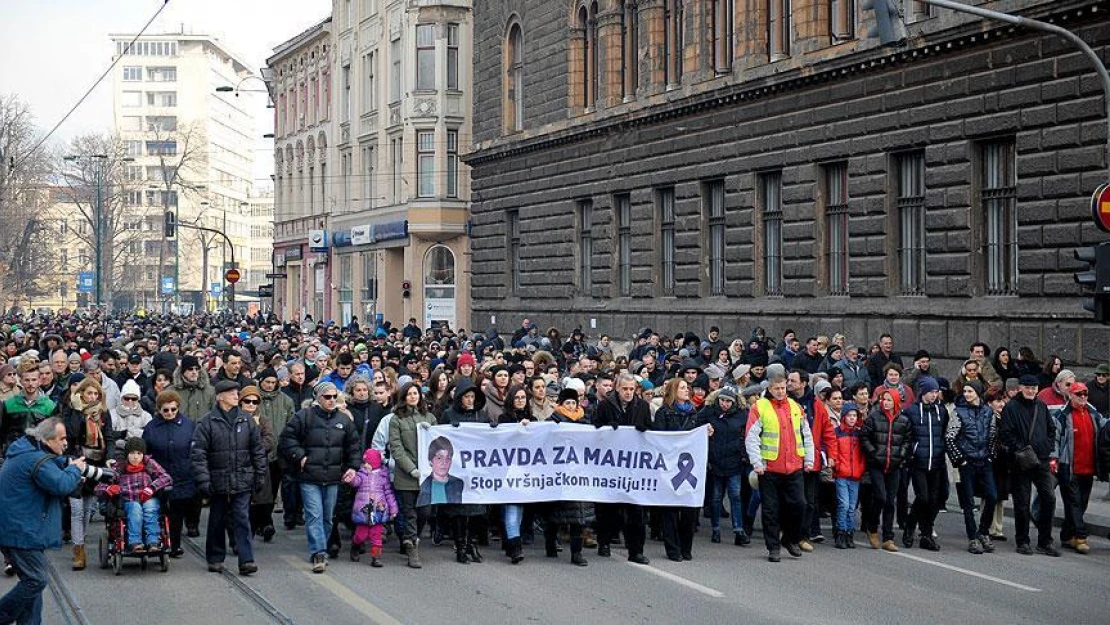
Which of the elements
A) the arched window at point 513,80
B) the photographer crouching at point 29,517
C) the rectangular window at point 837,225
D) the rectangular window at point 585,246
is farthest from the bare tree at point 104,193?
the photographer crouching at point 29,517

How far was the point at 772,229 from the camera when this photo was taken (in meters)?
33.2

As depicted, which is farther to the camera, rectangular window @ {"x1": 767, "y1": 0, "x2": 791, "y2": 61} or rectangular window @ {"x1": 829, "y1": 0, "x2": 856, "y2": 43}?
rectangular window @ {"x1": 767, "y1": 0, "x2": 791, "y2": 61}

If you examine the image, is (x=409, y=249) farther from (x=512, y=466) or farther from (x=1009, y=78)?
(x=512, y=466)

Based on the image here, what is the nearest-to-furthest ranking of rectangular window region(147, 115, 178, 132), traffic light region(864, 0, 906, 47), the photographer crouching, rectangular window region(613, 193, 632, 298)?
the photographer crouching
traffic light region(864, 0, 906, 47)
rectangular window region(613, 193, 632, 298)
rectangular window region(147, 115, 178, 132)

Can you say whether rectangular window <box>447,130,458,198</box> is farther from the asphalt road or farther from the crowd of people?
the asphalt road

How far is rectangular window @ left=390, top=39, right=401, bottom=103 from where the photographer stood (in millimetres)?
58031

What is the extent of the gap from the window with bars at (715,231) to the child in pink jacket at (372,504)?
67.6 ft

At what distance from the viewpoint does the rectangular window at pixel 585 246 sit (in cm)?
4184

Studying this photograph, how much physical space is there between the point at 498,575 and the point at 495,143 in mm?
33681

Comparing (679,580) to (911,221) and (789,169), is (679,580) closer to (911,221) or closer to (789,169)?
(911,221)

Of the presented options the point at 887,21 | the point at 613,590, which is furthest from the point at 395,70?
the point at 613,590

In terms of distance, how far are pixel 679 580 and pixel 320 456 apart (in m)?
3.30

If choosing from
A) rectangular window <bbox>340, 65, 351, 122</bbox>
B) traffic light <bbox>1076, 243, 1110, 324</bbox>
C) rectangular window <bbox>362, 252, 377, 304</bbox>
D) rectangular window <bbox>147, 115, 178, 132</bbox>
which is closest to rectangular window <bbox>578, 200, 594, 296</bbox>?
rectangular window <bbox>362, 252, 377, 304</bbox>

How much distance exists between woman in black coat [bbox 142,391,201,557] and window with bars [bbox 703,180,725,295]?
2147cm
